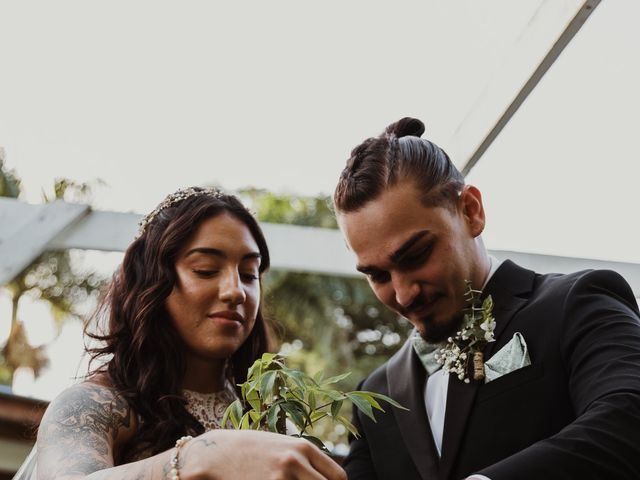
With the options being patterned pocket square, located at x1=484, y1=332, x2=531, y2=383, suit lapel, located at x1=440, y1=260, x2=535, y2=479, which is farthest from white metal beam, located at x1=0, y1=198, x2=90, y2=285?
patterned pocket square, located at x1=484, y1=332, x2=531, y2=383

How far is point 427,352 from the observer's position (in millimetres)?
3178

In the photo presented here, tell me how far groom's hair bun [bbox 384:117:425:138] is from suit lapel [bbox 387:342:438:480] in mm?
810

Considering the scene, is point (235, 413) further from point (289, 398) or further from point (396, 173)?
point (396, 173)

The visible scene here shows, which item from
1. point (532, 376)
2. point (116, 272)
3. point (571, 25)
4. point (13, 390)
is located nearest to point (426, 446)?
point (532, 376)

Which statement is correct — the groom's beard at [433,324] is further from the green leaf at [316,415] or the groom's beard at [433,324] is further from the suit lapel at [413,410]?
the green leaf at [316,415]

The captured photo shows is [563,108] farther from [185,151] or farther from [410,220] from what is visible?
[185,151]

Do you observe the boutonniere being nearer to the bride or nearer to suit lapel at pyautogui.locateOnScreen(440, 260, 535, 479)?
suit lapel at pyautogui.locateOnScreen(440, 260, 535, 479)

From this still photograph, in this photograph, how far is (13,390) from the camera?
494cm

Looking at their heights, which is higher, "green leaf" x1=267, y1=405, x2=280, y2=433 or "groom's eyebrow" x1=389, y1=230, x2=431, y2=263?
"groom's eyebrow" x1=389, y1=230, x2=431, y2=263

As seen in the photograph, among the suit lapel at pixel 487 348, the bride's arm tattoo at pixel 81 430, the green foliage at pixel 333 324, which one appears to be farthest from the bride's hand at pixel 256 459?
the green foliage at pixel 333 324

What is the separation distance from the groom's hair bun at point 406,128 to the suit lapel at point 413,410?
2.66ft

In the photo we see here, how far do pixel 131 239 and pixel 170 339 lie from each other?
261cm

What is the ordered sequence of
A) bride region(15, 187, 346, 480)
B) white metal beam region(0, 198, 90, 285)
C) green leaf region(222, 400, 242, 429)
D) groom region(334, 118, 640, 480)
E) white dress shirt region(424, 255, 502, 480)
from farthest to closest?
white metal beam region(0, 198, 90, 285)
white dress shirt region(424, 255, 502, 480)
groom region(334, 118, 640, 480)
bride region(15, 187, 346, 480)
green leaf region(222, 400, 242, 429)

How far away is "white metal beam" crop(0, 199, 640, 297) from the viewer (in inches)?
206
